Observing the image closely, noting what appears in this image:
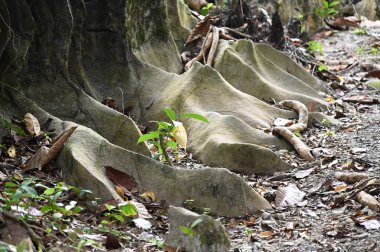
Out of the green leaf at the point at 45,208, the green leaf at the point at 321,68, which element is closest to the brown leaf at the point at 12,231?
the green leaf at the point at 45,208

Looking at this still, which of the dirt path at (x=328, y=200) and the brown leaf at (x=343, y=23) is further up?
the dirt path at (x=328, y=200)

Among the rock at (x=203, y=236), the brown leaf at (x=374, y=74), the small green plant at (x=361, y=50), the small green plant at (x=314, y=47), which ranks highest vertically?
the rock at (x=203, y=236)

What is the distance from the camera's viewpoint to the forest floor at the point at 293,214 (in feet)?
16.4

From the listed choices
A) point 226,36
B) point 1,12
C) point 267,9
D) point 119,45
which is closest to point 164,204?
point 1,12

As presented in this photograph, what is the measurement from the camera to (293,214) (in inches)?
238

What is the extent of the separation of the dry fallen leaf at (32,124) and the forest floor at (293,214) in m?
0.47

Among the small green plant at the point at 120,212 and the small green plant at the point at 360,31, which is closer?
the small green plant at the point at 120,212

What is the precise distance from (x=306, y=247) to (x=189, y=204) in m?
1.23

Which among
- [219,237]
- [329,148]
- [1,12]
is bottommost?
[329,148]

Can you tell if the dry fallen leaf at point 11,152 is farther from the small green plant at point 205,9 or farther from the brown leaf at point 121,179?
the small green plant at point 205,9

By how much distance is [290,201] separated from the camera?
6297 millimetres

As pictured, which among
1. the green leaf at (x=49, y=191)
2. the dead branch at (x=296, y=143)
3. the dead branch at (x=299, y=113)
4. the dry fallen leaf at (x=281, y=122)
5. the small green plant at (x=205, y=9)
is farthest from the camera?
the small green plant at (x=205, y=9)

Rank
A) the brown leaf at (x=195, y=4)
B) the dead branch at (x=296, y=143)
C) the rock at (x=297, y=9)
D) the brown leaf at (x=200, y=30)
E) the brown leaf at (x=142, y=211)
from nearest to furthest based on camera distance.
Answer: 1. the brown leaf at (x=142, y=211)
2. the dead branch at (x=296, y=143)
3. the brown leaf at (x=200, y=30)
4. the brown leaf at (x=195, y=4)
5. the rock at (x=297, y=9)

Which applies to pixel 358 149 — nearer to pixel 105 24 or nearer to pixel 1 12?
pixel 105 24
